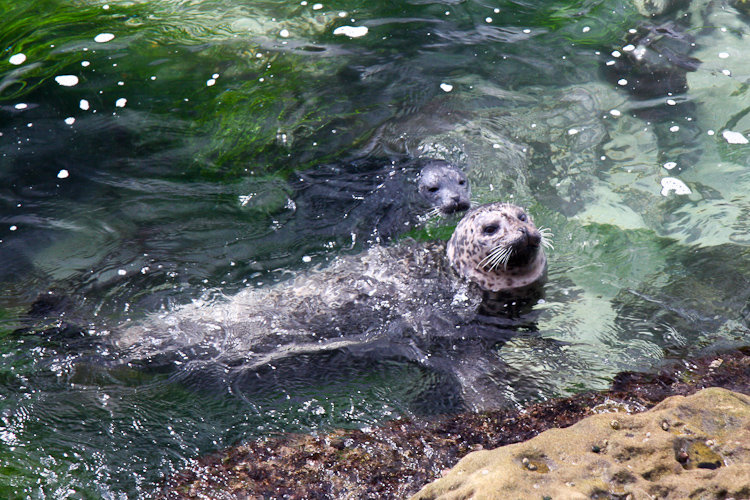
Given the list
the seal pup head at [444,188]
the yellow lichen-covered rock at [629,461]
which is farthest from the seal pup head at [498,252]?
the yellow lichen-covered rock at [629,461]

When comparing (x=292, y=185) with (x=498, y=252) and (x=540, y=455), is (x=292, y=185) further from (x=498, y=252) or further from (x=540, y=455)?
(x=540, y=455)

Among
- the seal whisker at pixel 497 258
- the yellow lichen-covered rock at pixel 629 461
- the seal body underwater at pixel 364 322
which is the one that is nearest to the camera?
the yellow lichen-covered rock at pixel 629 461

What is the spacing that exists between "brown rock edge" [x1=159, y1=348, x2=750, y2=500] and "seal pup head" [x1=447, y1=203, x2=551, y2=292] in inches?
43.5

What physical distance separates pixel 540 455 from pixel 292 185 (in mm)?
3673

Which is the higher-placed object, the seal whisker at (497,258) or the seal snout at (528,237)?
the seal snout at (528,237)

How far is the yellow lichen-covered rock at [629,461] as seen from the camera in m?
2.31

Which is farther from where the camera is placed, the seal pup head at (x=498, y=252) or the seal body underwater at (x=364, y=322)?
the seal pup head at (x=498, y=252)

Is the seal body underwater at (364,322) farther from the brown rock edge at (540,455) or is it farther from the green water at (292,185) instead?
Answer: the brown rock edge at (540,455)

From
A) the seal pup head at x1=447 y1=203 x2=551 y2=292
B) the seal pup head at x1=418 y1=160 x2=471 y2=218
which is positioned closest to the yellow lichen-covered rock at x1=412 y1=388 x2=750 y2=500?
the seal pup head at x1=447 y1=203 x2=551 y2=292

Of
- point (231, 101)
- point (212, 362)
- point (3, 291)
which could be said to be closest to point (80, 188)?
point (3, 291)

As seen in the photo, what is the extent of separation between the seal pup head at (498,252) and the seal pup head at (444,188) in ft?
0.97

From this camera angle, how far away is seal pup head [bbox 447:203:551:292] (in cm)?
446

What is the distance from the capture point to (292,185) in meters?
5.58

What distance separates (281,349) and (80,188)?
2701mm
